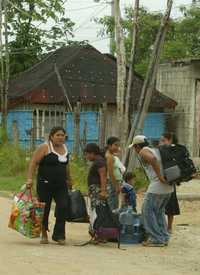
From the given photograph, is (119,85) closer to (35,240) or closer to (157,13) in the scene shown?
(35,240)

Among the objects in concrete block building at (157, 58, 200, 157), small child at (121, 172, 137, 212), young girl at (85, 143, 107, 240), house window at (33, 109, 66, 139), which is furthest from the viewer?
house window at (33, 109, 66, 139)

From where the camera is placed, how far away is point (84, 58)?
26.8 metres

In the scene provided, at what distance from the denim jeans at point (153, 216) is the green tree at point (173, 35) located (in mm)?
21926

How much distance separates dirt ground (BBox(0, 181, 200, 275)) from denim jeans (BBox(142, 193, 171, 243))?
0.20m

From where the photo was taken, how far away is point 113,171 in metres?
9.65

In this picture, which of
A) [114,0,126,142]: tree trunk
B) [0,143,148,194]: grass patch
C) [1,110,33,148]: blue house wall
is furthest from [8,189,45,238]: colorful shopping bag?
[1,110,33,148]: blue house wall

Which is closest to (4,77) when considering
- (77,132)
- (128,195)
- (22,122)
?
(22,122)

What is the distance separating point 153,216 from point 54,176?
59.9 inches

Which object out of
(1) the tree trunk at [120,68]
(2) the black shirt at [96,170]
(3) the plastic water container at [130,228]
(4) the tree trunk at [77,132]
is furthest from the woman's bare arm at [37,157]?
(4) the tree trunk at [77,132]

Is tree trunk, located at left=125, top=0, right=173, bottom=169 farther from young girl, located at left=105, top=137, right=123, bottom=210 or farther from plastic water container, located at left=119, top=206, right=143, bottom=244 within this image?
plastic water container, located at left=119, top=206, right=143, bottom=244

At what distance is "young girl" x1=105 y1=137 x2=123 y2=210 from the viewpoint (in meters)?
9.61

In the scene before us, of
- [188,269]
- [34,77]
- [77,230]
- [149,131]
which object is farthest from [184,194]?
[34,77]

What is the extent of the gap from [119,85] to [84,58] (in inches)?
505

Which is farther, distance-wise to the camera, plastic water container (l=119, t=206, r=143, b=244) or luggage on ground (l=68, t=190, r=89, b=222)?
plastic water container (l=119, t=206, r=143, b=244)
